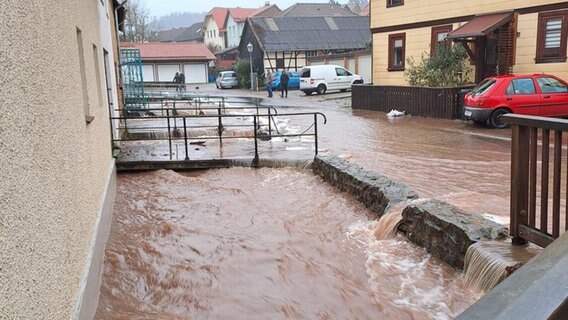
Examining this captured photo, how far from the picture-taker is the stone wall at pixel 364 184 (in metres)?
7.04

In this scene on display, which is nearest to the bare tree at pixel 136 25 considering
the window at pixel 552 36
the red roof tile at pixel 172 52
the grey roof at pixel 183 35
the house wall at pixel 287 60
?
the red roof tile at pixel 172 52

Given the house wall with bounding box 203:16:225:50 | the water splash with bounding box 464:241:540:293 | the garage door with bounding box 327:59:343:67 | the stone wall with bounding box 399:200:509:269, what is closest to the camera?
the water splash with bounding box 464:241:540:293

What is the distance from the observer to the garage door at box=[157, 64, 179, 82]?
49.8m

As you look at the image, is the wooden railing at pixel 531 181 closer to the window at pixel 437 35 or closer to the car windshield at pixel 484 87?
the car windshield at pixel 484 87

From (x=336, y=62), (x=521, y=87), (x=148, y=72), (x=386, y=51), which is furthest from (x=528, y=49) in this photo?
(x=148, y=72)

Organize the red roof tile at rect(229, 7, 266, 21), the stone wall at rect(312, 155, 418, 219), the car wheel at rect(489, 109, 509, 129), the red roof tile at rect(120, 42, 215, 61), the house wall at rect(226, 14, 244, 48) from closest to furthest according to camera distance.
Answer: the stone wall at rect(312, 155, 418, 219) → the car wheel at rect(489, 109, 509, 129) → the red roof tile at rect(120, 42, 215, 61) → the house wall at rect(226, 14, 244, 48) → the red roof tile at rect(229, 7, 266, 21)

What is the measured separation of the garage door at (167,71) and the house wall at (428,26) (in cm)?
2983

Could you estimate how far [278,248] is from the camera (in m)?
6.22

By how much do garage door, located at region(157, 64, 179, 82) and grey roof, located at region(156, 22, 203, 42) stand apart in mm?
37510

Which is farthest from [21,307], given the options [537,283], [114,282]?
[114,282]

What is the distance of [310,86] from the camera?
31.8 meters

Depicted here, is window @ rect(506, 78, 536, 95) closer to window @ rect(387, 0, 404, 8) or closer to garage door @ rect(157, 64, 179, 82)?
window @ rect(387, 0, 404, 8)

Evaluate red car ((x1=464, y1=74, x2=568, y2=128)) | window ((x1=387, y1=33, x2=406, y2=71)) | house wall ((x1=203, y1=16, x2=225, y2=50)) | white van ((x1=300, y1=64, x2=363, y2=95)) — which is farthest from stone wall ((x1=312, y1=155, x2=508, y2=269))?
house wall ((x1=203, y1=16, x2=225, y2=50))

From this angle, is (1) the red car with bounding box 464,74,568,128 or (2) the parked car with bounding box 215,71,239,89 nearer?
(1) the red car with bounding box 464,74,568,128
